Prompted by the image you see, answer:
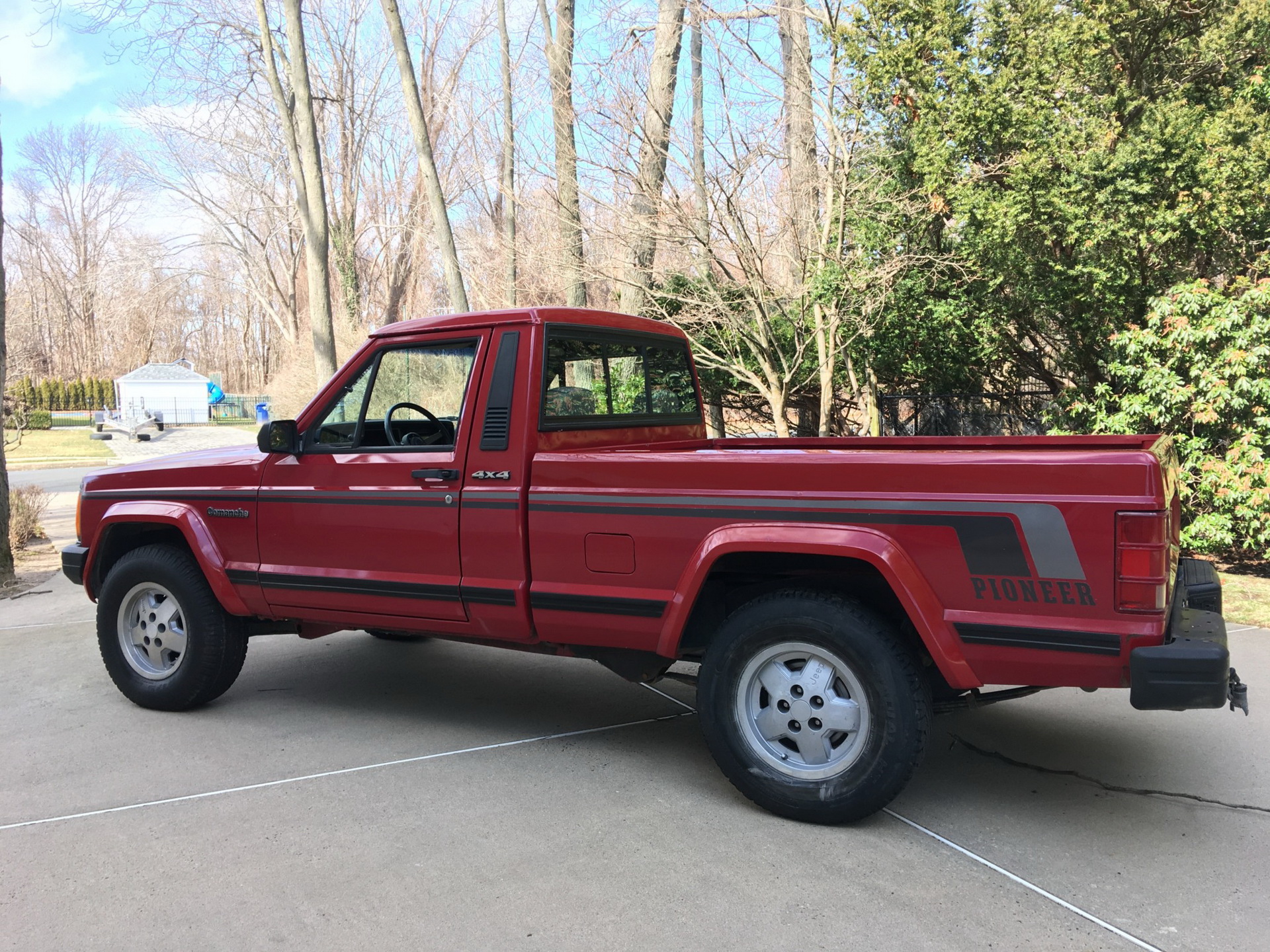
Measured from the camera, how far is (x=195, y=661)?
16.6 feet

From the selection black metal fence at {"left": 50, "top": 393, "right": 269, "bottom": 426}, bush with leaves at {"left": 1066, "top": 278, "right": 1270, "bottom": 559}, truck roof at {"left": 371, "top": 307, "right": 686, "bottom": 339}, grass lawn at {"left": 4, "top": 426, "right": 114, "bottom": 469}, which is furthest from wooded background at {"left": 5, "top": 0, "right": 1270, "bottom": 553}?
black metal fence at {"left": 50, "top": 393, "right": 269, "bottom": 426}

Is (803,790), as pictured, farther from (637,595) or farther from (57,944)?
(57,944)

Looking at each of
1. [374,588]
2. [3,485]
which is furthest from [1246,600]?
[3,485]

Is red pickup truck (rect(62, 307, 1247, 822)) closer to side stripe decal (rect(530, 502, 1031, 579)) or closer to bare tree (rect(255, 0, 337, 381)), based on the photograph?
side stripe decal (rect(530, 502, 1031, 579))

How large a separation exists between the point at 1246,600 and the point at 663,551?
560 cm

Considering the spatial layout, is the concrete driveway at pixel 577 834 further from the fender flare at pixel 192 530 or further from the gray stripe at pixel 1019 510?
the gray stripe at pixel 1019 510

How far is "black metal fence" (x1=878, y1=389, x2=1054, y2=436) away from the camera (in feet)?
37.1

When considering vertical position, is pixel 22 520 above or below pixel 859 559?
below

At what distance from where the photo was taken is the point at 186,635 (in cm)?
510

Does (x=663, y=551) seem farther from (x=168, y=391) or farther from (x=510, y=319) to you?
(x=168, y=391)

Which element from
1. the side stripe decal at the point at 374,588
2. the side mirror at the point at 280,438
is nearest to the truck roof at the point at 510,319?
the side mirror at the point at 280,438

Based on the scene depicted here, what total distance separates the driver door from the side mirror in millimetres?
59

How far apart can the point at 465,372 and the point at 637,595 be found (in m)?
1.39

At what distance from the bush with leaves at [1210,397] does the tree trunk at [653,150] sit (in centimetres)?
492
